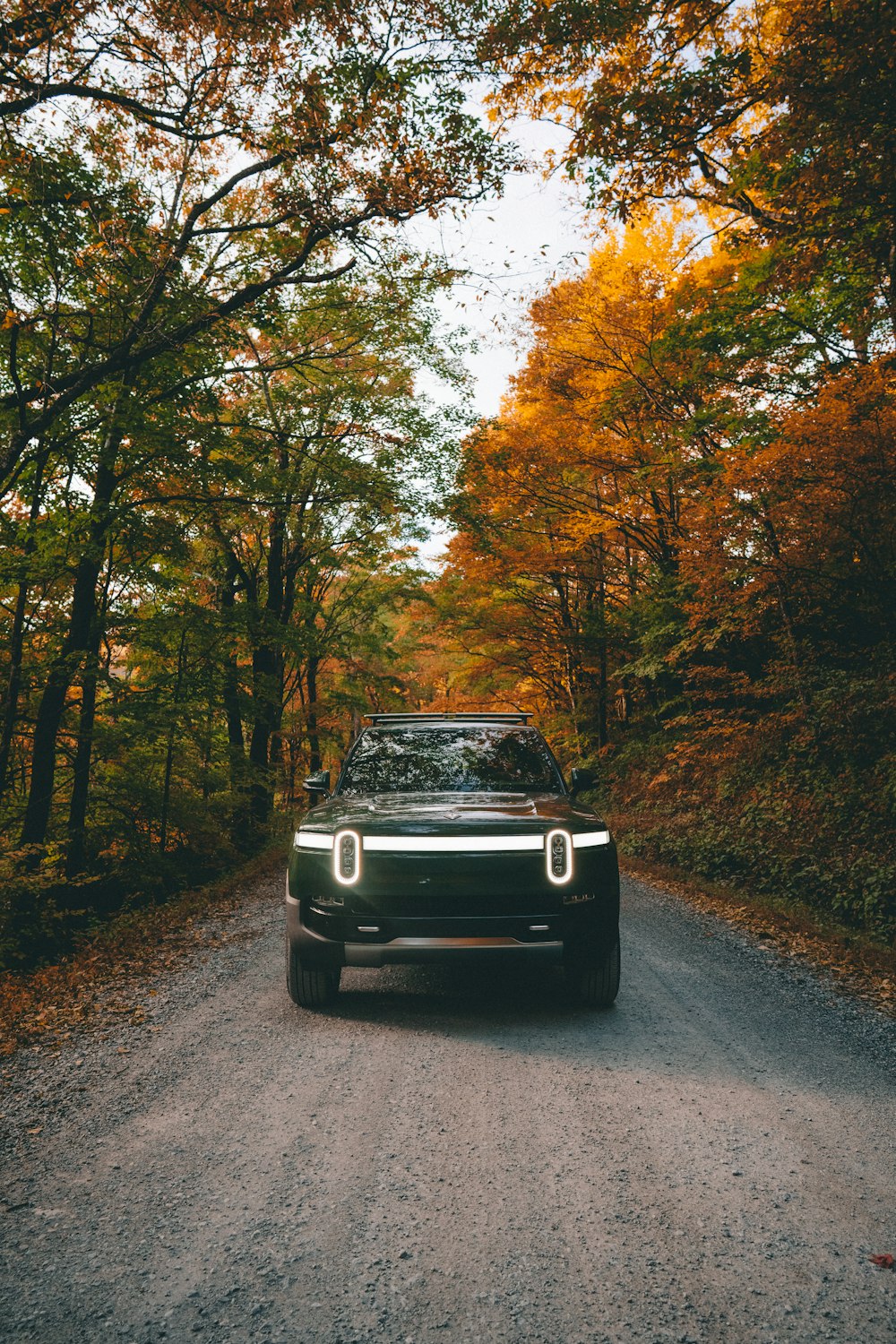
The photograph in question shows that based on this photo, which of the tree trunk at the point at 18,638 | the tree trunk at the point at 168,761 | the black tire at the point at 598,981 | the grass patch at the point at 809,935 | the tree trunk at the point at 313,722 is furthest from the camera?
the tree trunk at the point at 313,722

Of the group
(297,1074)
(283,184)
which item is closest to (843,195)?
(283,184)

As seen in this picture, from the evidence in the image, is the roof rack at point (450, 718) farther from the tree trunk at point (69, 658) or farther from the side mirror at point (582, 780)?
the tree trunk at point (69, 658)

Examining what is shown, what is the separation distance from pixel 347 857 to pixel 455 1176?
164cm

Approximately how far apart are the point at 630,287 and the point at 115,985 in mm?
12774

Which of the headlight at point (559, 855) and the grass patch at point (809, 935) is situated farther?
the grass patch at point (809, 935)

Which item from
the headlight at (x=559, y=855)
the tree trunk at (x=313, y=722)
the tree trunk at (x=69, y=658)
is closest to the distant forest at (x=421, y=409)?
the tree trunk at (x=69, y=658)

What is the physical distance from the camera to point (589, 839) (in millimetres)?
4070

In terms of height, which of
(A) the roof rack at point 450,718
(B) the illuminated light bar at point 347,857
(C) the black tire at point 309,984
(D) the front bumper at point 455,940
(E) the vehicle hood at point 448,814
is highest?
(A) the roof rack at point 450,718

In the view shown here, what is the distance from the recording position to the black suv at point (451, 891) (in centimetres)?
381

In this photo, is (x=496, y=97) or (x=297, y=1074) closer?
(x=297, y=1074)

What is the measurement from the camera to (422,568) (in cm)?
2002

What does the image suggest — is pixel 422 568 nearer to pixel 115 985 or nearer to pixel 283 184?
pixel 283 184

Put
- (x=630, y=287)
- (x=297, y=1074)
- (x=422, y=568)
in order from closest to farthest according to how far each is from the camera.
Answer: (x=297, y=1074) < (x=630, y=287) < (x=422, y=568)

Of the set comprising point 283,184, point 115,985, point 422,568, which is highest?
point 283,184
